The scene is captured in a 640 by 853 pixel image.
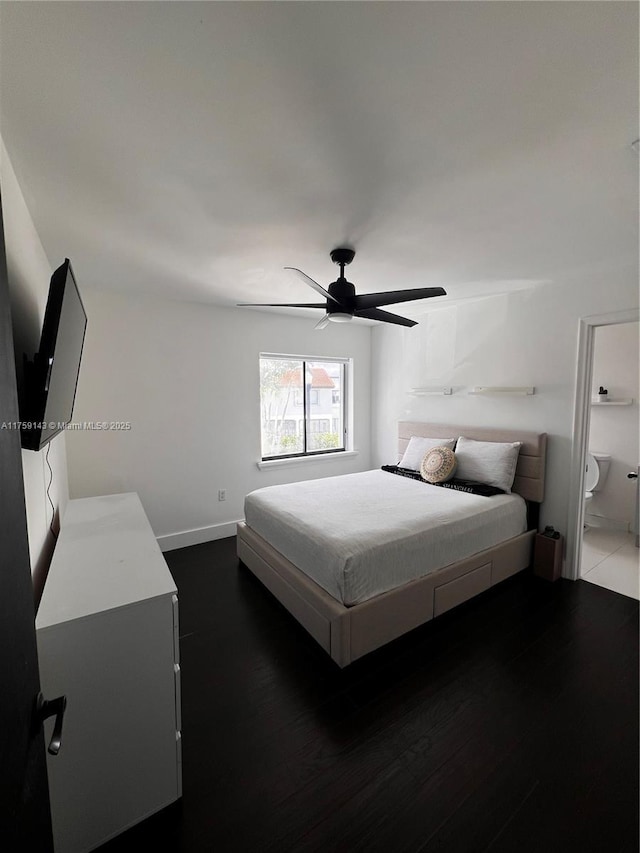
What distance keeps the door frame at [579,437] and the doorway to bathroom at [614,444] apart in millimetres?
851

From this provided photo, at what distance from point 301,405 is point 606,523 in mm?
3815

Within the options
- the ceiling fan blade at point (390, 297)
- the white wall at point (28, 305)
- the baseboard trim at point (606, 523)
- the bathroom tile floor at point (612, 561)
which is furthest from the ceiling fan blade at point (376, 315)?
the baseboard trim at point (606, 523)

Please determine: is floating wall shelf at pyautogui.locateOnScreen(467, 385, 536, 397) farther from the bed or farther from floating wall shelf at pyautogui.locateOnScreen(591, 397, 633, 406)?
floating wall shelf at pyautogui.locateOnScreen(591, 397, 633, 406)

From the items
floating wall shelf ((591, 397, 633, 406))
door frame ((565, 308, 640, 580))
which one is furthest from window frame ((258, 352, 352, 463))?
floating wall shelf ((591, 397, 633, 406))

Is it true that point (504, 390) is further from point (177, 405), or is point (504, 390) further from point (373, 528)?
point (177, 405)

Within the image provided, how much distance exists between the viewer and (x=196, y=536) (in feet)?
11.9

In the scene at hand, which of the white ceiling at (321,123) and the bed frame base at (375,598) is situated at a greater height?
the white ceiling at (321,123)

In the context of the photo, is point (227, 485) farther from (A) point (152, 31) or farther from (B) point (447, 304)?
(A) point (152, 31)

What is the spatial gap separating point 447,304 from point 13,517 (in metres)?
3.91

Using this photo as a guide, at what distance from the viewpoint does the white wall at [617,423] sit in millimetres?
3795

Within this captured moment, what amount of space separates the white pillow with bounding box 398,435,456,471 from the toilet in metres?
1.66

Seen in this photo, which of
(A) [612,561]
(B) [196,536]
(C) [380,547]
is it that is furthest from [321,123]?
(A) [612,561]

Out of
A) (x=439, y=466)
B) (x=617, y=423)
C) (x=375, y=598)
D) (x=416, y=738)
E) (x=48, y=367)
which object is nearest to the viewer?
(x=48, y=367)

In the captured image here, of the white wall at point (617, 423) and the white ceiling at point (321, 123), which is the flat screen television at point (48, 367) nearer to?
the white ceiling at point (321, 123)
